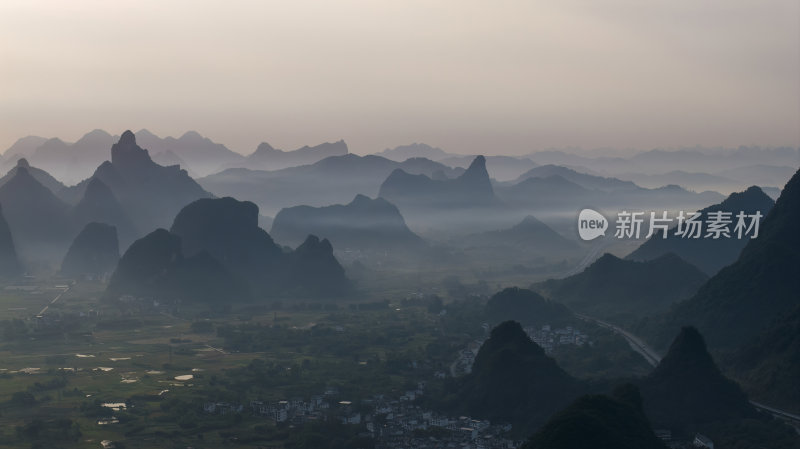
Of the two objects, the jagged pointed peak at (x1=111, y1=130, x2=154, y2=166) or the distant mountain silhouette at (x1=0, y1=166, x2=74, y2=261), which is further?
the jagged pointed peak at (x1=111, y1=130, x2=154, y2=166)

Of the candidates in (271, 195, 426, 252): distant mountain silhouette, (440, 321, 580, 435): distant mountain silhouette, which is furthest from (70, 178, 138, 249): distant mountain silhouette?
(440, 321, 580, 435): distant mountain silhouette

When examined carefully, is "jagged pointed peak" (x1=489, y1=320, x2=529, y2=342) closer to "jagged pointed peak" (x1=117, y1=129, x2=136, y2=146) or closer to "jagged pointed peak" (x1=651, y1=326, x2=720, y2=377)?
"jagged pointed peak" (x1=651, y1=326, x2=720, y2=377)

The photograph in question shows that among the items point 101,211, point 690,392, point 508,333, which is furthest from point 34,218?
point 690,392

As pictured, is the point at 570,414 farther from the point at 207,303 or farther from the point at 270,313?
the point at 207,303

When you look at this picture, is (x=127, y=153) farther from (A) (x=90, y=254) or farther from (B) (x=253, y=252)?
(B) (x=253, y=252)

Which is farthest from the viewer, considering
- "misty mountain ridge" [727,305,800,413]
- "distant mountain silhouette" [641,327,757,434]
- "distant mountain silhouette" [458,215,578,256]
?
"distant mountain silhouette" [458,215,578,256]

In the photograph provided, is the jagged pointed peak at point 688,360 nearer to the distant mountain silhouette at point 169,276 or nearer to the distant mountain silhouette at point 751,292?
the distant mountain silhouette at point 751,292
